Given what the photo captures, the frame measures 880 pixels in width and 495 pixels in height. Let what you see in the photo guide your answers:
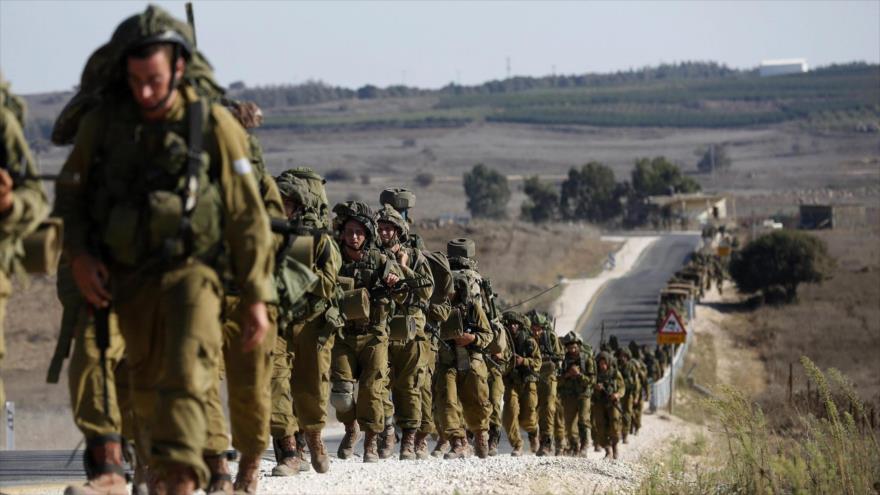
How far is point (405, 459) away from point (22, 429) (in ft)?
61.8

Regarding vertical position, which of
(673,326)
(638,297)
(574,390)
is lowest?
(638,297)

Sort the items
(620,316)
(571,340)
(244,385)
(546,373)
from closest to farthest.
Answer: (244,385), (546,373), (571,340), (620,316)

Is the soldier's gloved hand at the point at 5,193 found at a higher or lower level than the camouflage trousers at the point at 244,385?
higher

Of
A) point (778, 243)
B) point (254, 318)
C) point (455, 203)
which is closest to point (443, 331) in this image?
point (254, 318)

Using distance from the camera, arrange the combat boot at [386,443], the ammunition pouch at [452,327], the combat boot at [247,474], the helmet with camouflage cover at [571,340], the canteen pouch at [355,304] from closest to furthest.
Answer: the combat boot at [247,474], the canteen pouch at [355,304], the combat boot at [386,443], the ammunition pouch at [452,327], the helmet with camouflage cover at [571,340]

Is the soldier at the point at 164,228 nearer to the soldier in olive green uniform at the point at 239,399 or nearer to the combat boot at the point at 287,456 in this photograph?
the soldier in olive green uniform at the point at 239,399

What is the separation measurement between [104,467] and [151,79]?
6.11 feet

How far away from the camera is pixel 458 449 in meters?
17.3

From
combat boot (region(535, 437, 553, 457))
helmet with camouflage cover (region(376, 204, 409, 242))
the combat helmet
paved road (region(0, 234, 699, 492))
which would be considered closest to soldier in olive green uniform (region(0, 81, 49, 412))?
paved road (region(0, 234, 699, 492))

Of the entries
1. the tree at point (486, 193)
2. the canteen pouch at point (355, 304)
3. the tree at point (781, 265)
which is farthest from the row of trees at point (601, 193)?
the canteen pouch at point (355, 304)

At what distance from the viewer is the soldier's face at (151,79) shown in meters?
7.78

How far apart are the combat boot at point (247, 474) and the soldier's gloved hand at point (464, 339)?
25.9 ft

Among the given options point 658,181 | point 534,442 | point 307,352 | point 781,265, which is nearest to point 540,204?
point 658,181

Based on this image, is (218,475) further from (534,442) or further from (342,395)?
(534,442)
